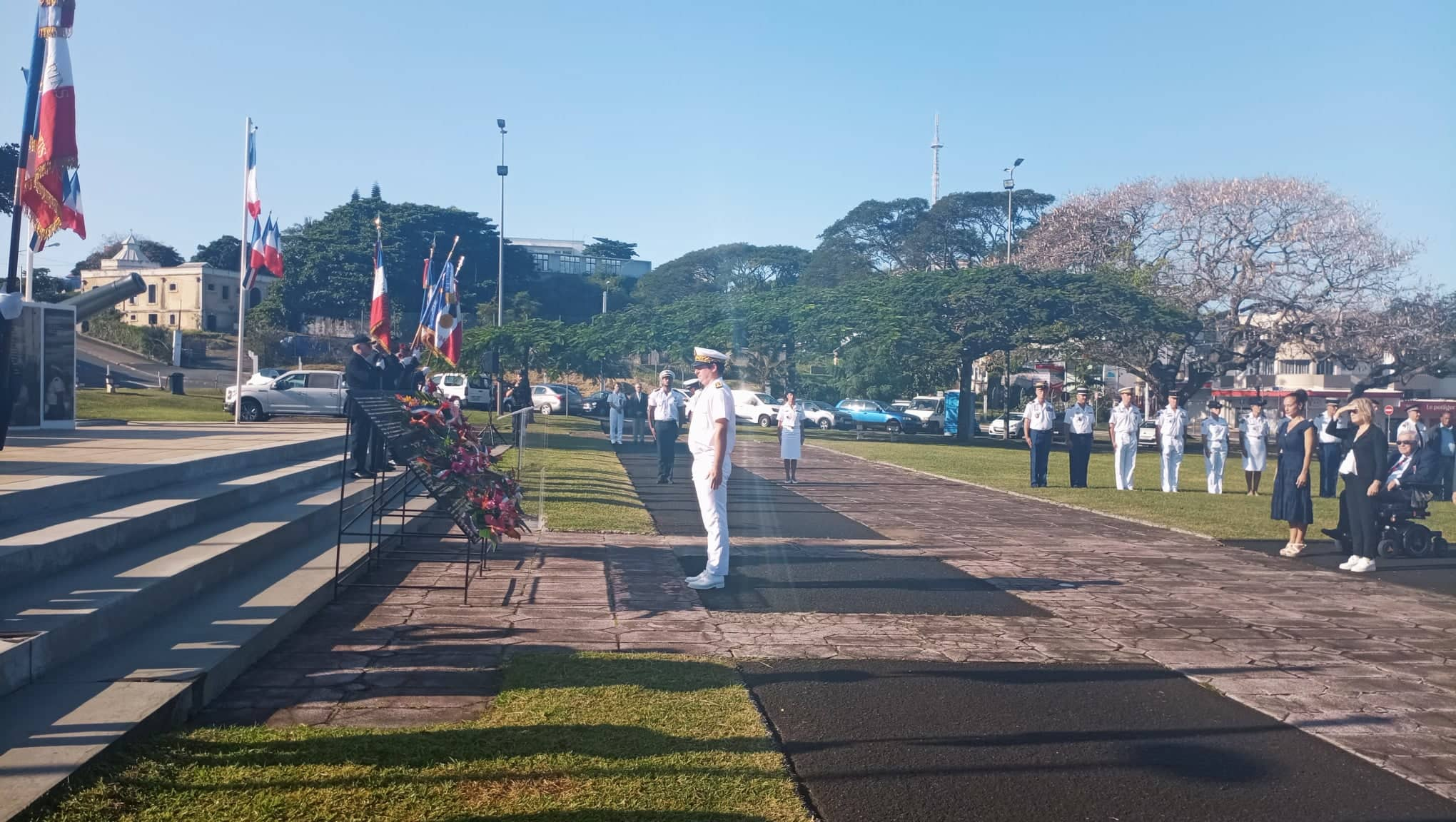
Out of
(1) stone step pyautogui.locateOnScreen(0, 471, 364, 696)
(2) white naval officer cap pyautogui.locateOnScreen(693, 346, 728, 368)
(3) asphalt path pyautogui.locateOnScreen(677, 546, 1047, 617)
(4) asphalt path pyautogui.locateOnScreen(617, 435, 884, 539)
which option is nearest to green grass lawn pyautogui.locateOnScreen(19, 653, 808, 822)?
(1) stone step pyautogui.locateOnScreen(0, 471, 364, 696)

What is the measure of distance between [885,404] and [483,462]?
44.0 m

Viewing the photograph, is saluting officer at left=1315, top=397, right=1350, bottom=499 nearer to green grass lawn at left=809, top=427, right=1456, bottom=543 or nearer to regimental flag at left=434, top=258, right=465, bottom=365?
green grass lawn at left=809, top=427, right=1456, bottom=543

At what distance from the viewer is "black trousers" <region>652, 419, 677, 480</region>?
1867cm

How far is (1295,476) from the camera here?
12.6 metres

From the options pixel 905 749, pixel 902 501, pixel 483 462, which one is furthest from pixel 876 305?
pixel 905 749

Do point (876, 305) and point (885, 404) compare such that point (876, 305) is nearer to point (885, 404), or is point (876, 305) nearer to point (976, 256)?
point (885, 404)

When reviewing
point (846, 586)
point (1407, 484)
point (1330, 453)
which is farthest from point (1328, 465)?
point (846, 586)

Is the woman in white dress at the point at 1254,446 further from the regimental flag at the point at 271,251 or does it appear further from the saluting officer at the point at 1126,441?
the regimental flag at the point at 271,251

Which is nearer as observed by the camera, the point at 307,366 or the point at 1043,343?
the point at 1043,343

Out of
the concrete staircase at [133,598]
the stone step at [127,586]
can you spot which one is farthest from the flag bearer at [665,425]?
the stone step at [127,586]

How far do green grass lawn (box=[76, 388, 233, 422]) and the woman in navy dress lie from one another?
21.7m

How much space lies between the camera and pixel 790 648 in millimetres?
6723

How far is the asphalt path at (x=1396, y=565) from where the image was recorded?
1012 centimetres

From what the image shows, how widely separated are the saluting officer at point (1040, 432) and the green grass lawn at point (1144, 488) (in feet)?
1.24
